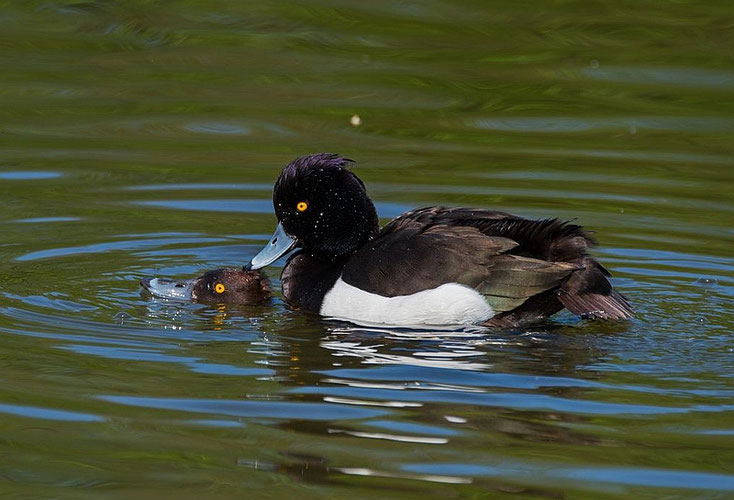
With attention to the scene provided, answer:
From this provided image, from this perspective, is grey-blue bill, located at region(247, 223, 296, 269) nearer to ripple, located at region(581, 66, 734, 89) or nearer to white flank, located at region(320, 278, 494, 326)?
white flank, located at region(320, 278, 494, 326)

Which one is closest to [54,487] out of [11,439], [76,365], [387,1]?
[11,439]

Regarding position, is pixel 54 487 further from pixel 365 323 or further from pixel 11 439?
pixel 365 323

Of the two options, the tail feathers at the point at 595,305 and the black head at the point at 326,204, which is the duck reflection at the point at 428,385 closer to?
the tail feathers at the point at 595,305

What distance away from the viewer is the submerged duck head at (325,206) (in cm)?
957

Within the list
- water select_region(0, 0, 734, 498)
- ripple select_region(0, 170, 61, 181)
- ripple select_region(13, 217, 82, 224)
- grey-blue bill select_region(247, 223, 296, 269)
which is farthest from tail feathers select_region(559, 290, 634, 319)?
ripple select_region(0, 170, 61, 181)

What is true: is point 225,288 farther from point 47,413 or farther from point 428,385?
point 47,413

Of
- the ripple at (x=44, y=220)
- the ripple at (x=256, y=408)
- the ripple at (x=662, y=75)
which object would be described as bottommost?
the ripple at (x=256, y=408)

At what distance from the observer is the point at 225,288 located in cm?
953

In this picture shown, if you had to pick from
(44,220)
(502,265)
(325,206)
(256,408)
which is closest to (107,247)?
(44,220)

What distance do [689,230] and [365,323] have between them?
10.6 ft

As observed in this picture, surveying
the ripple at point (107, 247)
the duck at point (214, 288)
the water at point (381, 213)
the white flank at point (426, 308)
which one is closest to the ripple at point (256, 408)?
the water at point (381, 213)

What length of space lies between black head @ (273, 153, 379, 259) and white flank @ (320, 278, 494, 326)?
0.81 m

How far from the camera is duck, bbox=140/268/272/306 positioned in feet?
31.1

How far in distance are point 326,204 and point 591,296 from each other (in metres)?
1.89
